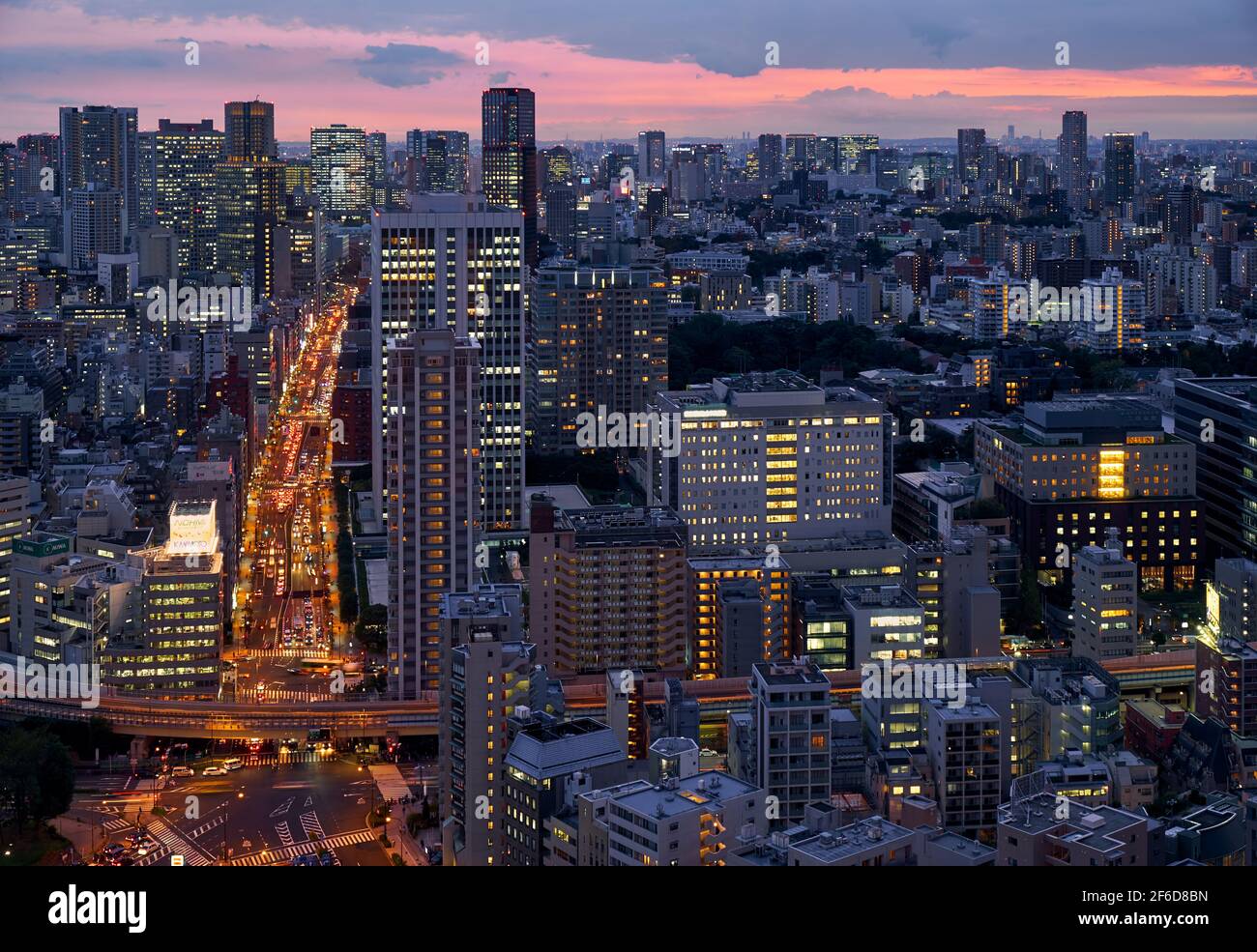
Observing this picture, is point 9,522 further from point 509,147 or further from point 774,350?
point 509,147

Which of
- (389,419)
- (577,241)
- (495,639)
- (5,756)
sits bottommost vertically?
(5,756)

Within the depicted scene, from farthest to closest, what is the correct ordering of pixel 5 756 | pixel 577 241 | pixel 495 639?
pixel 577 241
pixel 5 756
pixel 495 639

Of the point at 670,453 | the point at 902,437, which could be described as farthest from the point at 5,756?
the point at 902,437

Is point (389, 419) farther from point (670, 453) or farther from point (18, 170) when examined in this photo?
point (18, 170)

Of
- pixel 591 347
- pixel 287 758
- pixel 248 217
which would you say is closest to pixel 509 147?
pixel 248 217

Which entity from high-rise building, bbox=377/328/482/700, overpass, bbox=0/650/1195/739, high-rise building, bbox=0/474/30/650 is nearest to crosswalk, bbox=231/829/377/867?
overpass, bbox=0/650/1195/739

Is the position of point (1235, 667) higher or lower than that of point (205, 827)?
higher
